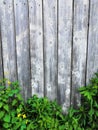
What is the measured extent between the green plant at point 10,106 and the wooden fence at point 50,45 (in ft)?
0.38

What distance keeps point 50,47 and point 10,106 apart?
0.79 meters

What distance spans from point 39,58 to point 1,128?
0.87m

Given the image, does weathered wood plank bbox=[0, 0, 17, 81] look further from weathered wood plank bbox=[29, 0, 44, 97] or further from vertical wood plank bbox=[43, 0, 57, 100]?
vertical wood plank bbox=[43, 0, 57, 100]

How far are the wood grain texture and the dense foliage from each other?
9cm

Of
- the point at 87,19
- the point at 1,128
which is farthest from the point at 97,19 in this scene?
the point at 1,128

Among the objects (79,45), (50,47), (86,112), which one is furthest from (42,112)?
(79,45)

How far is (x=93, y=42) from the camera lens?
135 inches

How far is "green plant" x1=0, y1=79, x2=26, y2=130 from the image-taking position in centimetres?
334

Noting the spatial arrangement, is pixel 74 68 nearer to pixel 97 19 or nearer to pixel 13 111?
pixel 97 19

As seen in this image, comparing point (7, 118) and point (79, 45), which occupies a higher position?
point (79, 45)

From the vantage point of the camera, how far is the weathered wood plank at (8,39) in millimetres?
3340

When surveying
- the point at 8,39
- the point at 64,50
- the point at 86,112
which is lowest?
the point at 86,112

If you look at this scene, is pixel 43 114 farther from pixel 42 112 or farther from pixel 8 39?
pixel 8 39

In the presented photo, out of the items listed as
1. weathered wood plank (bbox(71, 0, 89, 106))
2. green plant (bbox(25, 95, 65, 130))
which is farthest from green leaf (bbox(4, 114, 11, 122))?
weathered wood plank (bbox(71, 0, 89, 106))
